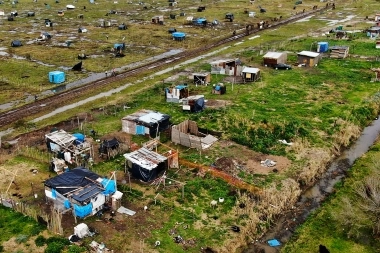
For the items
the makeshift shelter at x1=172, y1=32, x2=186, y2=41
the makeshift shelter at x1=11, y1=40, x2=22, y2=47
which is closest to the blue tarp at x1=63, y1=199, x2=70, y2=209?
the makeshift shelter at x1=11, y1=40, x2=22, y2=47

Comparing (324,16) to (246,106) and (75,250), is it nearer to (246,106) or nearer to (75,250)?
(246,106)

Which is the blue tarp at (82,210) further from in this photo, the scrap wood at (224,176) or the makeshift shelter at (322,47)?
the makeshift shelter at (322,47)

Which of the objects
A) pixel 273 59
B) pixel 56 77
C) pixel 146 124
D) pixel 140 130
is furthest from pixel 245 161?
pixel 56 77

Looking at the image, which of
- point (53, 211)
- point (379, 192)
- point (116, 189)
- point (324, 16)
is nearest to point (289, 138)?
point (379, 192)

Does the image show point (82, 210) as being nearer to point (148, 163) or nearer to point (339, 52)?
point (148, 163)

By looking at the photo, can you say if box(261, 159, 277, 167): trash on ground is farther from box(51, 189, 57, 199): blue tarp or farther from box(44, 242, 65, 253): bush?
box(44, 242, 65, 253): bush

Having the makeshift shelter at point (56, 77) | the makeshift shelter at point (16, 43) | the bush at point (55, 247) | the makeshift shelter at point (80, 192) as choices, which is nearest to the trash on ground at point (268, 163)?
the makeshift shelter at point (80, 192)
